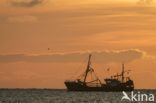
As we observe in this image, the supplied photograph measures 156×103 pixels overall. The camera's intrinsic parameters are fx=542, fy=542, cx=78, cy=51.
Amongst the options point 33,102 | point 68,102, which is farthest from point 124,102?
point 33,102

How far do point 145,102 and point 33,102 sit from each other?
1476 inches

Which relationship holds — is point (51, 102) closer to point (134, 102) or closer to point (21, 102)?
point (21, 102)

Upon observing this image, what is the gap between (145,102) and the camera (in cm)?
17550

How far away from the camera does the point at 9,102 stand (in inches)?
6344

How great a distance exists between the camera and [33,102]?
534ft

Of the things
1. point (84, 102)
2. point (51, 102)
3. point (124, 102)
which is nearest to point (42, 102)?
point (51, 102)

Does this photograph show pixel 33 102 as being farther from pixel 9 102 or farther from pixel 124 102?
pixel 124 102

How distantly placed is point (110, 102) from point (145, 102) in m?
14.1

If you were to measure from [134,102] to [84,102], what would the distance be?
681 inches

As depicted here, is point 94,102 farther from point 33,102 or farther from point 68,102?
point 33,102

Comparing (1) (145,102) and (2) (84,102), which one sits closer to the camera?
(2) (84,102)

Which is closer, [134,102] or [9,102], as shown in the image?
[9,102]

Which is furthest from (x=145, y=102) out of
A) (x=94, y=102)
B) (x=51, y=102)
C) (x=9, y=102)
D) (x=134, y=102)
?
(x=9, y=102)

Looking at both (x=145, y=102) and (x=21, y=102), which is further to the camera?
(x=145, y=102)
